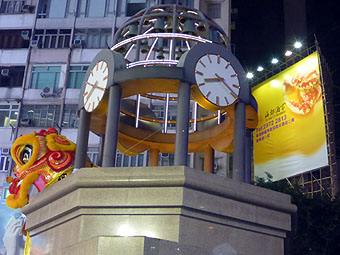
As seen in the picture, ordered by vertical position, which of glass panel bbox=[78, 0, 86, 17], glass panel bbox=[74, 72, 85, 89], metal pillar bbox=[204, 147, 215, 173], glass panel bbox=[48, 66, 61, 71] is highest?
glass panel bbox=[78, 0, 86, 17]

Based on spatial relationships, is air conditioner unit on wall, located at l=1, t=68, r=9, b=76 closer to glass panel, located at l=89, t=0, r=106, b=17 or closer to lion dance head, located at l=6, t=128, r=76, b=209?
glass panel, located at l=89, t=0, r=106, b=17

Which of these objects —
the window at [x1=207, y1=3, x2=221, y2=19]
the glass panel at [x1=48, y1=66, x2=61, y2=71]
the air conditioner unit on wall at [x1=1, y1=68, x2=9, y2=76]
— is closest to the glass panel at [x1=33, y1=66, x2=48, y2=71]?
the glass panel at [x1=48, y1=66, x2=61, y2=71]

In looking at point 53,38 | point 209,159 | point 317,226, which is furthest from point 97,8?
point 317,226

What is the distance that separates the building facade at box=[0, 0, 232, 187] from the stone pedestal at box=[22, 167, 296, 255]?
21.0 meters

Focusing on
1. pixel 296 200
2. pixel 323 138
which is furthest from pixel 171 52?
pixel 323 138

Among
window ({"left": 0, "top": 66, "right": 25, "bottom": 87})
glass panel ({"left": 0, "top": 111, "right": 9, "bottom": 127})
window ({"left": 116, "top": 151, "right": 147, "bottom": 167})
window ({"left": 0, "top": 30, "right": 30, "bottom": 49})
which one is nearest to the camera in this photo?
window ({"left": 116, "top": 151, "right": 147, "bottom": 167})

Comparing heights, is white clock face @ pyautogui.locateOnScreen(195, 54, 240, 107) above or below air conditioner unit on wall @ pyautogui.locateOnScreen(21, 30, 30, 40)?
below

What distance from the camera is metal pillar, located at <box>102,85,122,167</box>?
13664mm

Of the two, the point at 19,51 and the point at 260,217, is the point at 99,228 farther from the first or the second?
the point at 19,51

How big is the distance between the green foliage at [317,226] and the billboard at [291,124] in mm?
5870

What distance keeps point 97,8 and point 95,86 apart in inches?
983

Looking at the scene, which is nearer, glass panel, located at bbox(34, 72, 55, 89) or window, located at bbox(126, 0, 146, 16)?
glass panel, located at bbox(34, 72, 55, 89)

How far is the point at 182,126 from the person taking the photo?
13.6 meters

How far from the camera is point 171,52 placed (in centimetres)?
1566
